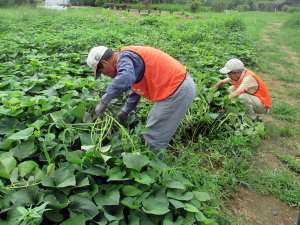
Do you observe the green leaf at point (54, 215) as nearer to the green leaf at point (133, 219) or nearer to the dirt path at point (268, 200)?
the green leaf at point (133, 219)

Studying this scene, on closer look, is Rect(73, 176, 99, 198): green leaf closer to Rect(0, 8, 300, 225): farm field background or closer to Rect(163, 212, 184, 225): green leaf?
Rect(0, 8, 300, 225): farm field background

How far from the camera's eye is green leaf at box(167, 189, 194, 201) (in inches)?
58.7

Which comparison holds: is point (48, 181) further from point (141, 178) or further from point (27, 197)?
point (141, 178)

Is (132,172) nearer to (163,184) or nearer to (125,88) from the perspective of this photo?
(163,184)

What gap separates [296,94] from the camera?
14.9 ft

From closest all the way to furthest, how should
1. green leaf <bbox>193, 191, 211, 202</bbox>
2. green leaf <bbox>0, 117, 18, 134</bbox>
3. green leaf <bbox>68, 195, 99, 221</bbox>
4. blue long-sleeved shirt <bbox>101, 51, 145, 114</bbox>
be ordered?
1. green leaf <bbox>68, 195, 99, 221</bbox>
2. green leaf <bbox>193, 191, 211, 202</bbox>
3. blue long-sleeved shirt <bbox>101, 51, 145, 114</bbox>
4. green leaf <bbox>0, 117, 18, 134</bbox>

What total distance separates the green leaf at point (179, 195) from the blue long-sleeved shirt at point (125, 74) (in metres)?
0.85

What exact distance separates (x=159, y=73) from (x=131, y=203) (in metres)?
1.16

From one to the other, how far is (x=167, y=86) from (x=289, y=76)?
483 centimetres

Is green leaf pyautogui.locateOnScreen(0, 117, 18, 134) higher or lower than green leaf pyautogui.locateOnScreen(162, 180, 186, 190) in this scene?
higher

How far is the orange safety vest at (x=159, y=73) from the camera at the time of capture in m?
1.99

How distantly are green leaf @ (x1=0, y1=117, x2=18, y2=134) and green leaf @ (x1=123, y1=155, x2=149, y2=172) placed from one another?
1.07 metres

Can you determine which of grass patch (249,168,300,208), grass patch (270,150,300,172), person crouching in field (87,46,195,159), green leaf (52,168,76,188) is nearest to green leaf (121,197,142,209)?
green leaf (52,168,76,188)

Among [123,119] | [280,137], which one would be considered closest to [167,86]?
[123,119]
